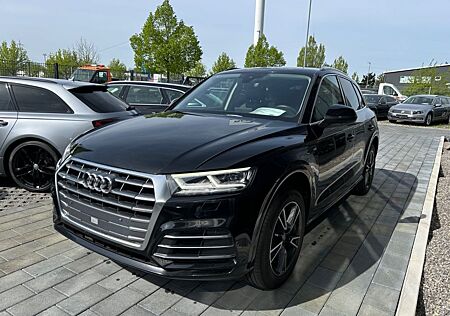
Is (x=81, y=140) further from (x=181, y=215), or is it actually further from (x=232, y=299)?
(x=232, y=299)

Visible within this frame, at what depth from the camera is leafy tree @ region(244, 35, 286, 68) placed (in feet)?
109

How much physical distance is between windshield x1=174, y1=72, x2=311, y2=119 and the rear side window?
4.77 ft

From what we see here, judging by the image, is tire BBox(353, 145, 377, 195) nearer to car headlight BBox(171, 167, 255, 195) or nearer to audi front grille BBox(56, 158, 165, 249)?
car headlight BBox(171, 167, 255, 195)

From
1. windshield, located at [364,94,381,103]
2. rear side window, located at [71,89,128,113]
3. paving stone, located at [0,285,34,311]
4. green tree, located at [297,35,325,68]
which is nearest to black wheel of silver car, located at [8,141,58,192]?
rear side window, located at [71,89,128,113]

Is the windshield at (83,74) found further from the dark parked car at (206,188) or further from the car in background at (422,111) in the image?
the dark parked car at (206,188)

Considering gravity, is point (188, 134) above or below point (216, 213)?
above

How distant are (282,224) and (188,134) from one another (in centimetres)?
98

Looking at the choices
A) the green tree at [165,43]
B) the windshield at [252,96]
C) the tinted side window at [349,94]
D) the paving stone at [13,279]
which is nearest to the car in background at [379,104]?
the green tree at [165,43]

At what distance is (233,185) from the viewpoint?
7.35 ft

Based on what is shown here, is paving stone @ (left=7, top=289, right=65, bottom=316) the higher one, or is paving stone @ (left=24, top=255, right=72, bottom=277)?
paving stone @ (left=24, top=255, right=72, bottom=277)

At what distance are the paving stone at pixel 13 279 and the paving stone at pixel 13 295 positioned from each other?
2.2 inches

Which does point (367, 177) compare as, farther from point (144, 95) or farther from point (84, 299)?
point (144, 95)

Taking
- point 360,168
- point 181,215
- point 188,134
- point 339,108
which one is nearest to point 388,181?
point 360,168

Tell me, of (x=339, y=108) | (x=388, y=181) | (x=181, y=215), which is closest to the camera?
(x=181, y=215)
